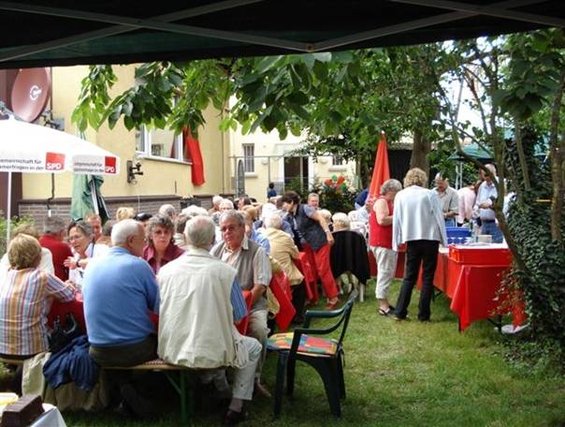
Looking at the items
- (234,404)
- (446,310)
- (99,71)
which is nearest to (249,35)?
(234,404)

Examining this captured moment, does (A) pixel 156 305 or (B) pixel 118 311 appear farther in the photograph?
(A) pixel 156 305

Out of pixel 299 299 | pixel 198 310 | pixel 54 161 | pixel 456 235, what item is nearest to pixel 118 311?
pixel 198 310

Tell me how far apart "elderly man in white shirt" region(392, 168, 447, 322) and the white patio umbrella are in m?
3.45

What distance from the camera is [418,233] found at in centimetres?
779

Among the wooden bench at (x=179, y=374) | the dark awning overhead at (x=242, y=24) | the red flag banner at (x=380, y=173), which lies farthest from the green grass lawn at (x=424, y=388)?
the red flag banner at (x=380, y=173)

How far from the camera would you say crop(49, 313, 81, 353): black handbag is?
498 cm

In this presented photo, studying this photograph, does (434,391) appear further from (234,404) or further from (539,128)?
(539,128)

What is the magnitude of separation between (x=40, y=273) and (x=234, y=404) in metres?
1.59

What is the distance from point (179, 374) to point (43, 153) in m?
3.57

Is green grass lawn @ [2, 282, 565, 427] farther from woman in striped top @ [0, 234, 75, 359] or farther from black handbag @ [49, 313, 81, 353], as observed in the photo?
woman in striped top @ [0, 234, 75, 359]

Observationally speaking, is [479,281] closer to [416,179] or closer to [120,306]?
[416,179]

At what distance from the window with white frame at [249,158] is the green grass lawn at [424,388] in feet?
80.4

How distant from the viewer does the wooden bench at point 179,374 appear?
179 inches

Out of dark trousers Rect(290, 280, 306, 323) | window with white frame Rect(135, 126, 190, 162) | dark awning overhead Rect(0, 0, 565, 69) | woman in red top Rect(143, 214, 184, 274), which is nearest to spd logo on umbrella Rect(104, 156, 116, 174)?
dark trousers Rect(290, 280, 306, 323)
